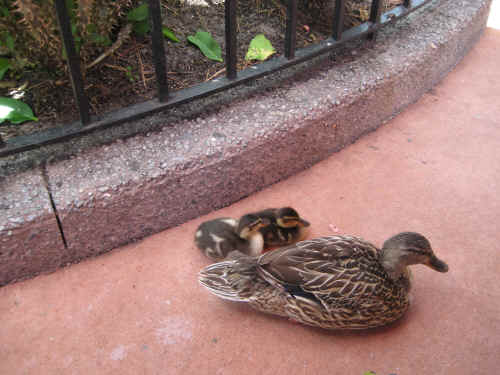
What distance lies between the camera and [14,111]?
2.82 m

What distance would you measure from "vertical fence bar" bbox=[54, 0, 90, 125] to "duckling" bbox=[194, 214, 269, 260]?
902 millimetres

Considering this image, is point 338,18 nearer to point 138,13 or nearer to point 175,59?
point 175,59

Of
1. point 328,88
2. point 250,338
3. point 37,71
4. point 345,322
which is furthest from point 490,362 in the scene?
point 37,71

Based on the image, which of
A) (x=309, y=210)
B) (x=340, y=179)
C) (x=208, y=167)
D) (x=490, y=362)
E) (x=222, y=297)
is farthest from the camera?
(x=340, y=179)

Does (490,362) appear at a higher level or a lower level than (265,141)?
lower

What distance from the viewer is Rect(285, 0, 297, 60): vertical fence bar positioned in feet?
10.3

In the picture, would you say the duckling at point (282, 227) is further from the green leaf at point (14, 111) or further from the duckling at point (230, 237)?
the green leaf at point (14, 111)

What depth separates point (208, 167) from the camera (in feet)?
9.55

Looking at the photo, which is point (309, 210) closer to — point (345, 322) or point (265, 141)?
point (265, 141)

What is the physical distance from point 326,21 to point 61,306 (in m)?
3.08

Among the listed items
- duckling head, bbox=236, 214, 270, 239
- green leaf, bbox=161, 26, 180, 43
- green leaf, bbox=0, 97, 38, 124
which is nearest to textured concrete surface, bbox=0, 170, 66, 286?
green leaf, bbox=0, 97, 38, 124

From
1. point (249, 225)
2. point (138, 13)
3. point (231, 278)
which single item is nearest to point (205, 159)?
point (249, 225)

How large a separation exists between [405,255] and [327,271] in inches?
16.1

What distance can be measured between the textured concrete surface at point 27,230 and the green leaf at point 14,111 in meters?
0.38
